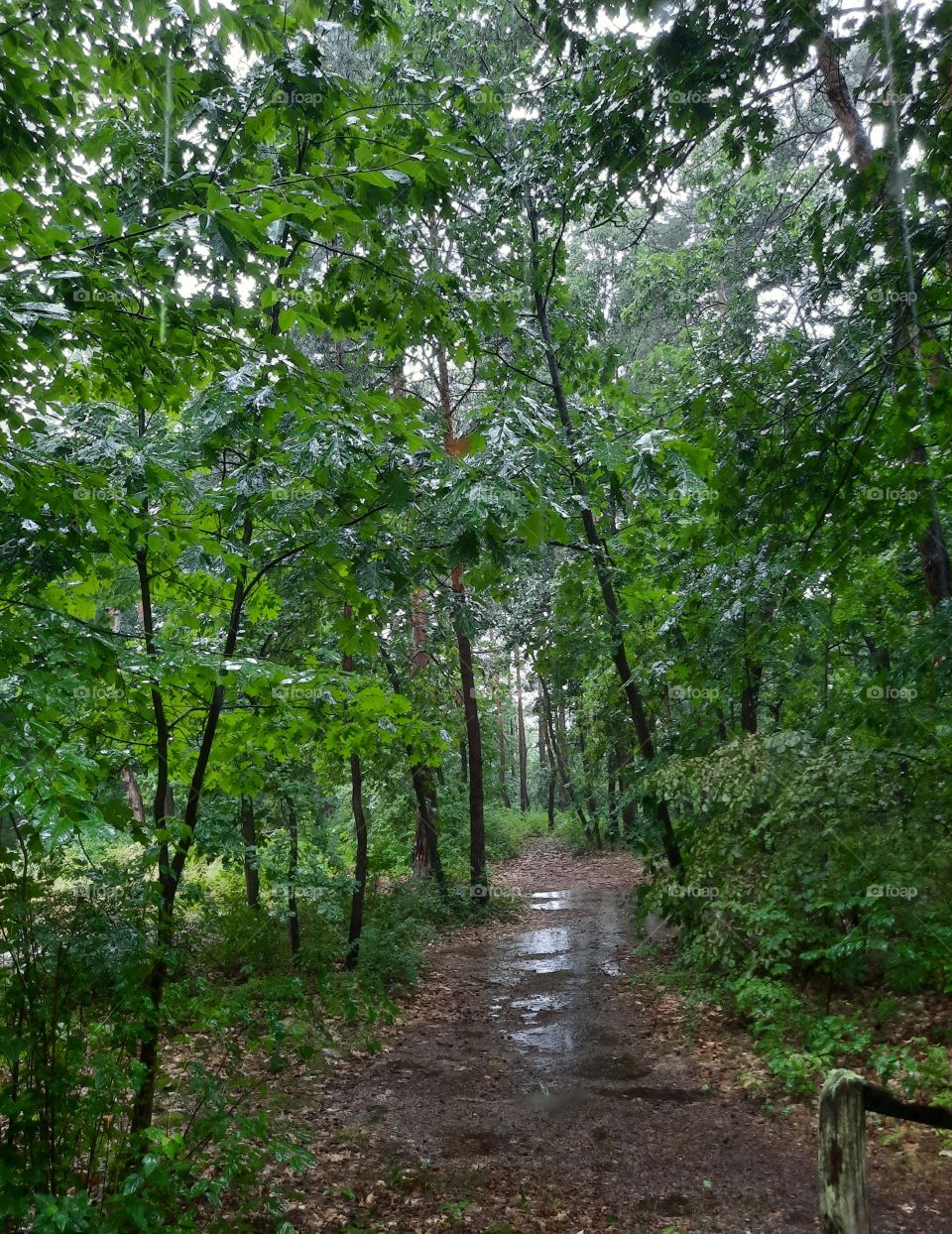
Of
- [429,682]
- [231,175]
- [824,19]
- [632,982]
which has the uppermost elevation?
[824,19]

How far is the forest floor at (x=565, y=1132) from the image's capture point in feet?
14.4

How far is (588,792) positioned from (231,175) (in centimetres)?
2011

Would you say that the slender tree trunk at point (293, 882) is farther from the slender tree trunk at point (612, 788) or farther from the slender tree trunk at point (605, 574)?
the slender tree trunk at point (612, 788)

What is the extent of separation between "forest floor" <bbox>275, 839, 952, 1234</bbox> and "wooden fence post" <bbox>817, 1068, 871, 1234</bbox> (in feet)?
7.49

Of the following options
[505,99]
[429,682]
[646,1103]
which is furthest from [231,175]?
[429,682]

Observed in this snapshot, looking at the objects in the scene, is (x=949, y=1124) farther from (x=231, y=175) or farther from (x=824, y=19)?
(x=824, y=19)

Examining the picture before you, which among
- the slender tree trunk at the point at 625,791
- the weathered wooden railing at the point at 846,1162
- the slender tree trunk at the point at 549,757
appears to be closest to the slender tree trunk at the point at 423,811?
the slender tree trunk at the point at 625,791

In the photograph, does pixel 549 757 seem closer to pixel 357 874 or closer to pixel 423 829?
pixel 423 829

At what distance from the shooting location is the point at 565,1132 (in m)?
5.48

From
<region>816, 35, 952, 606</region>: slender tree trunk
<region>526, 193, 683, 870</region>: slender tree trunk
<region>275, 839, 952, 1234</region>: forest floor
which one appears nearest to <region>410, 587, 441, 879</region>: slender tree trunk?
<region>275, 839, 952, 1234</region>: forest floor

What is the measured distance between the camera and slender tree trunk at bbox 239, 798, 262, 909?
319 inches

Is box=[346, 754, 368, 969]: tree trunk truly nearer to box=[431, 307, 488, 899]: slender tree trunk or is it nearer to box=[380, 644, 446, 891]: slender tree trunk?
box=[380, 644, 446, 891]: slender tree trunk

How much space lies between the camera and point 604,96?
448 cm

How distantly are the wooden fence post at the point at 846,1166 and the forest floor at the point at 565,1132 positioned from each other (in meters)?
2.28
